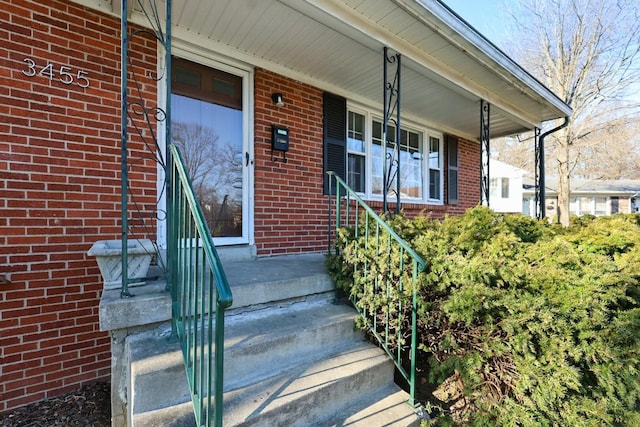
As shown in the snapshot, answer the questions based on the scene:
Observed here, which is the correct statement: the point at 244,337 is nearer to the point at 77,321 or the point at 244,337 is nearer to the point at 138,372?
the point at 138,372

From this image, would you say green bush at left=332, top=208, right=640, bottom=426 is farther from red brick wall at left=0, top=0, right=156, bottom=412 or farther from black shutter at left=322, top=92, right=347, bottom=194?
red brick wall at left=0, top=0, right=156, bottom=412

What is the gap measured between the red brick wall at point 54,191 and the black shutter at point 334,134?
7.66ft

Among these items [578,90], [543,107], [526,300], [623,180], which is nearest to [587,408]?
[526,300]

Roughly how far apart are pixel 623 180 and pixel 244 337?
95.1ft

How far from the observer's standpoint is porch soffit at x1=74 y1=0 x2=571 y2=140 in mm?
2725

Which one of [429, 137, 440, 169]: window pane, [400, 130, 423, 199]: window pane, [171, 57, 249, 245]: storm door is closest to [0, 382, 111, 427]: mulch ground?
[171, 57, 249, 245]: storm door

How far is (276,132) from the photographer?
361 cm

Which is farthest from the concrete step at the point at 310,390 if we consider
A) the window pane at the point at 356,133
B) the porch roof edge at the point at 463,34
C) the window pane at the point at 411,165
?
the window pane at the point at 411,165

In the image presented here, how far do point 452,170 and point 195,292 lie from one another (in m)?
5.81

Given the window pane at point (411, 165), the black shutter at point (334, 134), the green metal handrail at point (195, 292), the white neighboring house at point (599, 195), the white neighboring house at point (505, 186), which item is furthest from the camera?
the white neighboring house at point (599, 195)

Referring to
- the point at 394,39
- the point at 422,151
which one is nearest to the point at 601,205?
the point at 422,151

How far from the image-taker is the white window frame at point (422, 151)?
4.73 metres

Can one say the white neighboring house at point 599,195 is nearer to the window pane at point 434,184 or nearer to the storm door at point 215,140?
the window pane at point 434,184

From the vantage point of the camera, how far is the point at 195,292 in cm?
145
